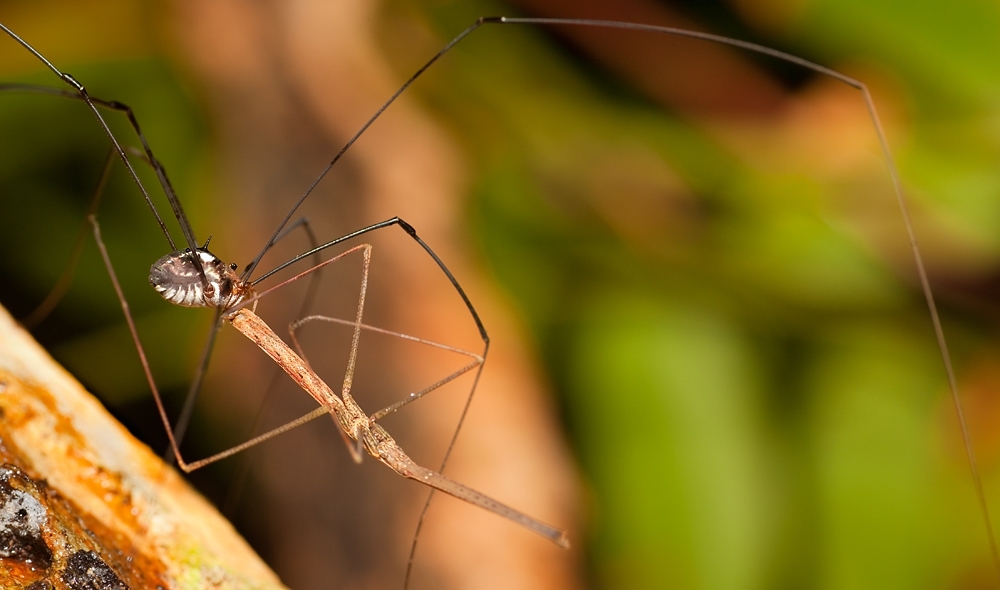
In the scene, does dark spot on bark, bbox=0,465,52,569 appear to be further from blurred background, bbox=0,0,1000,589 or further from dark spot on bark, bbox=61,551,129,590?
blurred background, bbox=0,0,1000,589

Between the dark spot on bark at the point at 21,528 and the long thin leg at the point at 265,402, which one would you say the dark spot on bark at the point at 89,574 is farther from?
the long thin leg at the point at 265,402

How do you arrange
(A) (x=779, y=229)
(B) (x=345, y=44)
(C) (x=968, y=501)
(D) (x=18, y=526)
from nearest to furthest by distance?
(D) (x=18, y=526), (C) (x=968, y=501), (A) (x=779, y=229), (B) (x=345, y=44)

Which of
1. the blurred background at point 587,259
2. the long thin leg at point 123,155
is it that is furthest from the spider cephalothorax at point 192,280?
the blurred background at point 587,259

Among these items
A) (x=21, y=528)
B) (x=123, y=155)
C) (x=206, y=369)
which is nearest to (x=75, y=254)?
(x=206, y=369)

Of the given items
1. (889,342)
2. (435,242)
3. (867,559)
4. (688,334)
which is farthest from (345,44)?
(867,559)

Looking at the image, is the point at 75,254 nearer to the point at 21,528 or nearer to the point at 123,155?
the point at 123,155

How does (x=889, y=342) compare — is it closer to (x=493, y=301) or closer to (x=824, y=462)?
(x=824, y=462)

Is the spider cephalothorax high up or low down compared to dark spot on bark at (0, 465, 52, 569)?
up

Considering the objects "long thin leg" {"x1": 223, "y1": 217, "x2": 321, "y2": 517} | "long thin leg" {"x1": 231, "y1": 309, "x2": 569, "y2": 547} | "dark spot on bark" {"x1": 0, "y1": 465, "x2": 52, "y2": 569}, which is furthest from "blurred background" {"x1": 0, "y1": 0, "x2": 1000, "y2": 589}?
"dark spot on bark" {"x1": 0, "y1": 465, "x2": 52, "y2": 569}
